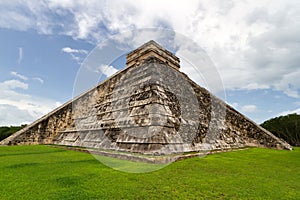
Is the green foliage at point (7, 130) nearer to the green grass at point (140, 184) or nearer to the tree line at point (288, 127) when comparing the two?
the tree line at point (288, 127)

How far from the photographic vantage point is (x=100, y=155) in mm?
6305

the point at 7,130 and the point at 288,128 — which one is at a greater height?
the point at 288,128

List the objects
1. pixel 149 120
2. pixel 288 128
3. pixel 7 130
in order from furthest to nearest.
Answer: pixel 288 128
pixel 7 130
pixel 149 120

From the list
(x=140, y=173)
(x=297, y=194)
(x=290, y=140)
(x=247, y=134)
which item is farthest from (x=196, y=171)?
(x=290, y=140)

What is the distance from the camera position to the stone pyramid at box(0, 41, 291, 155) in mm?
6664

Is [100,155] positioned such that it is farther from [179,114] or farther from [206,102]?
[206,102]

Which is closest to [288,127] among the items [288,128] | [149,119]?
[288,128]

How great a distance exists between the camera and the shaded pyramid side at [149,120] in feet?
21.8

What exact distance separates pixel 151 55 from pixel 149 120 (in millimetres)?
5076

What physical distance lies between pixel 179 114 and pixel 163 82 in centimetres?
157

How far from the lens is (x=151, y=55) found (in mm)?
10531

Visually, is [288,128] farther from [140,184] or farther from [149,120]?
[140,184]

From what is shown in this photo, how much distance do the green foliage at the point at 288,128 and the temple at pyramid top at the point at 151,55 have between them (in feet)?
60.7

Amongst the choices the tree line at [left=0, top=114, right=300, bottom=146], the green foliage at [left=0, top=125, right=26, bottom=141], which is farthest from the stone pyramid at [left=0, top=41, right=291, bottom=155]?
the tree line at [left=0, top=114, right=300, bottom=146]
